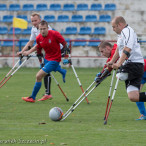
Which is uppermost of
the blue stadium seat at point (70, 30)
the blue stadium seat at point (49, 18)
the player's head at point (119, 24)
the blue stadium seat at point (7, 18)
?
the player's head at point (119, 24)

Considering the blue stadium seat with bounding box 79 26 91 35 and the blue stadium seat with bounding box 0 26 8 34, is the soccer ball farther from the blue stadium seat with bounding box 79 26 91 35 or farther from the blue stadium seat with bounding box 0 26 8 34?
the blue stadium seat with bounding box 0 26 8 34

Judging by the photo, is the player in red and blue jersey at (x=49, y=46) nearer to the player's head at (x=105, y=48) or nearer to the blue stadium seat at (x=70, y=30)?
the player's head at (x=105, y=48)

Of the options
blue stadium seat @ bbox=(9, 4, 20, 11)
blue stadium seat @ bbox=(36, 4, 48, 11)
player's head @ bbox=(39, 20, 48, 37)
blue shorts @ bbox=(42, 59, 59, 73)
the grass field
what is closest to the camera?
the grass field

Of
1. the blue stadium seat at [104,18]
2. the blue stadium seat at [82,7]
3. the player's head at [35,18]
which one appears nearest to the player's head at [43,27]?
the player's head at [35,18]

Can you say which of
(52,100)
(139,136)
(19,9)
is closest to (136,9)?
(19,9)

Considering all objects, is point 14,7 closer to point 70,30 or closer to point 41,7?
point 41,7

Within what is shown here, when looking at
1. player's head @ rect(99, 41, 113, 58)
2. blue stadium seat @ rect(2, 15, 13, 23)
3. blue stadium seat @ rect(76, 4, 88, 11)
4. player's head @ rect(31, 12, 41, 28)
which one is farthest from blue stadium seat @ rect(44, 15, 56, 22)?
player's head @ rect(99, 41, 113, 58)

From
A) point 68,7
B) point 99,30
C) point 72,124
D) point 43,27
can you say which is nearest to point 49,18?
point 68,7

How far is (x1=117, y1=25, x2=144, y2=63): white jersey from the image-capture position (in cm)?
752

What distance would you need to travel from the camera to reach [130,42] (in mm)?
7512

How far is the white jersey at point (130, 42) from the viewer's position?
7520 mm

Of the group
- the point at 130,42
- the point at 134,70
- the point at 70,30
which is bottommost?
the point at 70,30

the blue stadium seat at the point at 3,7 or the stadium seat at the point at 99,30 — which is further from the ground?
the blue stadium seat at the point at 3,7

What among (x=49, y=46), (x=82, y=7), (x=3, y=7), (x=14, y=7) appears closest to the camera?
(x=49, y=46)
